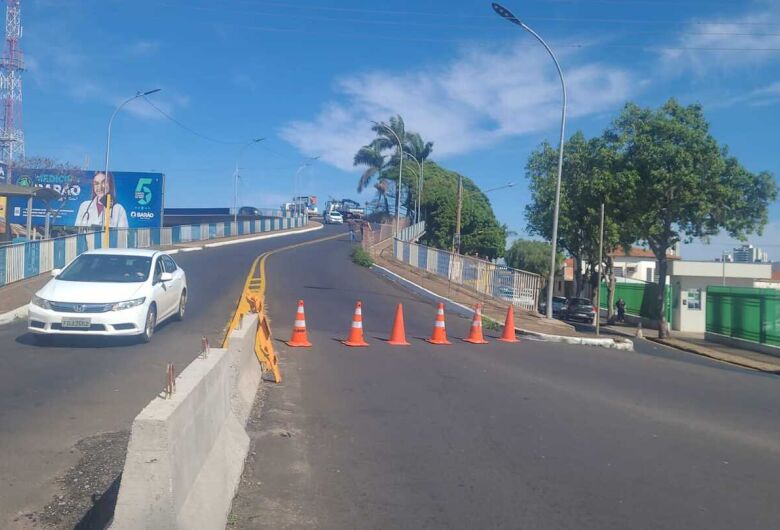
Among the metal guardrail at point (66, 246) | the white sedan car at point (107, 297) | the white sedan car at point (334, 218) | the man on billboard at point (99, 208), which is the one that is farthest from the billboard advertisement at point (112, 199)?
the white sedan car at point (334, 218)

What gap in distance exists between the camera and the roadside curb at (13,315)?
48.5 ft

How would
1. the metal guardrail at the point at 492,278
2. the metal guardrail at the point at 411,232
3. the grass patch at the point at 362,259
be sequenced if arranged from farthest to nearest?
the metal guardrail at the point at 411,232 → the grass patch at the point at 362,259 → the metal guardrail at the point at 492,278

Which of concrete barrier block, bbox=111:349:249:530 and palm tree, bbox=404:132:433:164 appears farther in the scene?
palm tree, bbox=404:132:433:164

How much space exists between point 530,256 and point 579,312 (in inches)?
1374

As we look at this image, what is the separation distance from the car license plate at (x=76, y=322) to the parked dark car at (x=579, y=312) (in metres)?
35.1

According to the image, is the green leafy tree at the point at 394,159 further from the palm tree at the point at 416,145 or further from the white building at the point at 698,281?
the white building at the point at 698,281

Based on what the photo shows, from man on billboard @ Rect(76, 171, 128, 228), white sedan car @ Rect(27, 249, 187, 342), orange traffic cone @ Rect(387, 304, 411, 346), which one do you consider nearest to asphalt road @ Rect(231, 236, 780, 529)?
orange traffic cone @ Rect(387, 304, 411, 346)

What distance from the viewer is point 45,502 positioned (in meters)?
5.22

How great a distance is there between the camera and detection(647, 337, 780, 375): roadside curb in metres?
19.0

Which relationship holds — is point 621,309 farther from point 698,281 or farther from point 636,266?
point 636,266

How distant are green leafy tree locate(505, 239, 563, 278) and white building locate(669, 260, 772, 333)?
1064 inches

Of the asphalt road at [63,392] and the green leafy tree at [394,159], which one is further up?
the green leafy tree at [394,159]

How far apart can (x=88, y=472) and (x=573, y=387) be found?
7.03 m

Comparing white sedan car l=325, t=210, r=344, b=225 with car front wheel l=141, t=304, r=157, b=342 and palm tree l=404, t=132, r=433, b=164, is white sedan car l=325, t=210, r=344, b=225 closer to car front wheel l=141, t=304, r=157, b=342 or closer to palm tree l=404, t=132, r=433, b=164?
palm tree l=404, t=132, r=433, b=164
